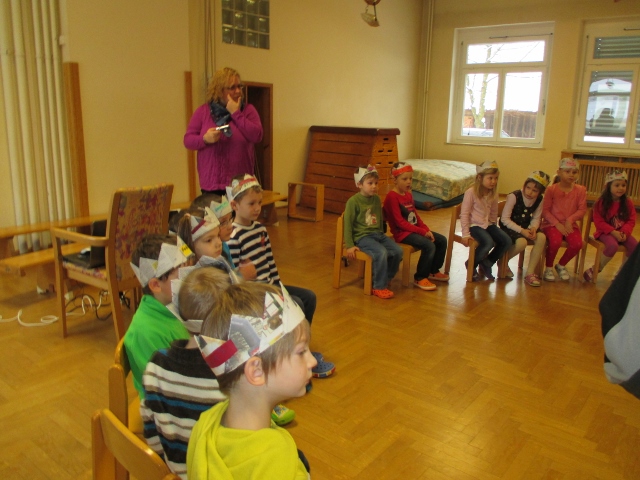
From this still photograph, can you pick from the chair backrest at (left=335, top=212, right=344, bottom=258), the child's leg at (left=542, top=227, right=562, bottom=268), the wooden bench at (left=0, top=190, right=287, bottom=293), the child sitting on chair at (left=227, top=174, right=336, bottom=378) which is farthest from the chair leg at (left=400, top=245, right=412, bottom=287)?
the wooden bench at (left=0, top=190, right=287, bottom=293)

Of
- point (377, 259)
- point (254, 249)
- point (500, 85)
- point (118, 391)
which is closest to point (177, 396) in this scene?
point (118, 391)

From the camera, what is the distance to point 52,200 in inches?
176

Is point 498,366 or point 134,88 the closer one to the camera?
point 498,366

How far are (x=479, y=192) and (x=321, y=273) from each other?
4.69ft

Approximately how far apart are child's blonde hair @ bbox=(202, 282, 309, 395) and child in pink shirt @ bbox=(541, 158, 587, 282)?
149 inches

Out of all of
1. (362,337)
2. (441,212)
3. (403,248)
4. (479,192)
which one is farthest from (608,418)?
(441,212)

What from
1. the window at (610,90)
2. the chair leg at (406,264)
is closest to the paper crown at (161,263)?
the chair leg at (406,264)

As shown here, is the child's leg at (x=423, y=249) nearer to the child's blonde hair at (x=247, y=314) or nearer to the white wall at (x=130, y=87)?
the white wall at (x=130, y=87)

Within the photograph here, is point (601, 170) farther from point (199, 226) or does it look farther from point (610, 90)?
point (199, 226)

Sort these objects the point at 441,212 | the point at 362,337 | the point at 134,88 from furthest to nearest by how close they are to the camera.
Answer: the point at 441,212 < the point at 134,88 < the point at 362,337

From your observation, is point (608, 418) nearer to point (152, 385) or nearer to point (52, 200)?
point (152, 385)

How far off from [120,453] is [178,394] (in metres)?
0.29

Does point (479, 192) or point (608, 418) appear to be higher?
point (479, 192)

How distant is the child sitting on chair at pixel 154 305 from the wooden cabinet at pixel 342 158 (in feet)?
16.1
